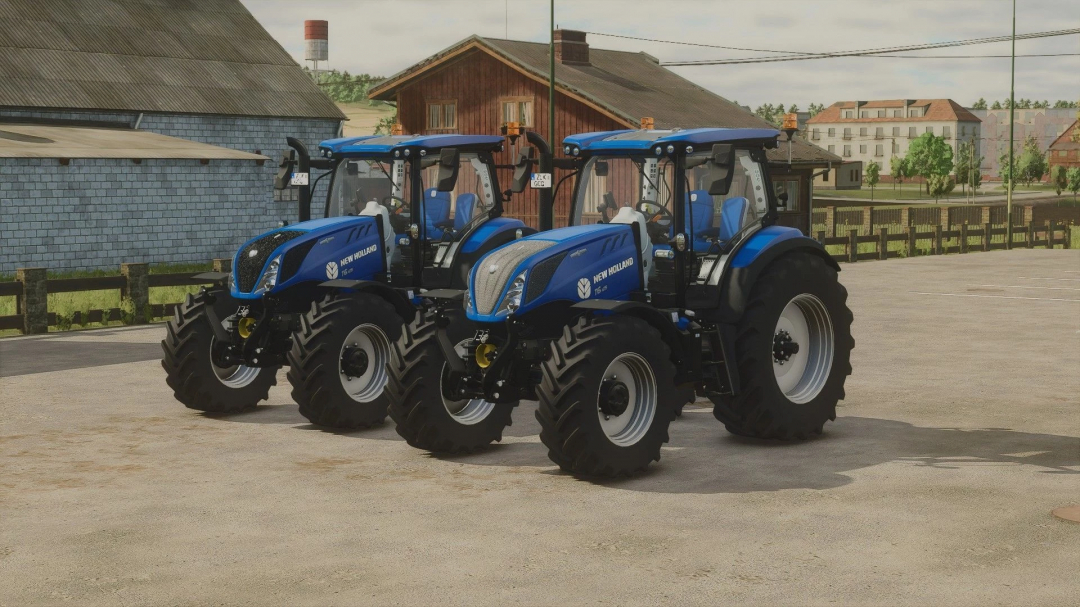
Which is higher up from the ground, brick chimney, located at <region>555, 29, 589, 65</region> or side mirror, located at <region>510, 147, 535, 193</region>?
brick chimney, located at <region>555, 29, 589, 65</region>

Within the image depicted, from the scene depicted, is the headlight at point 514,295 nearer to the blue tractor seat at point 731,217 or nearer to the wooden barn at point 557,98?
the blue tractor seat at point 731,217

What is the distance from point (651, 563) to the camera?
24.2ft

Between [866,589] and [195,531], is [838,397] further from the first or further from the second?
[195,531]

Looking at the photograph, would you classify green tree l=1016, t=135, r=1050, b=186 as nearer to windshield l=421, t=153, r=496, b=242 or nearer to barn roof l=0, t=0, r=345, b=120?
barn roof l=0, t=0, r=345, b=120

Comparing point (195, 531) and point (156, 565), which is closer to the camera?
point (156, 565)

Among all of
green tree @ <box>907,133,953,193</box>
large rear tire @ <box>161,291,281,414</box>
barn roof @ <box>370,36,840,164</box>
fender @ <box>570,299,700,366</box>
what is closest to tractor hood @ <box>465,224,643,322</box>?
fender @ <box>570,299,700,366</box>

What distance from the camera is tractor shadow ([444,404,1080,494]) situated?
30.9 ft

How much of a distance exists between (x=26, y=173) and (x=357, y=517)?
70.8 ft

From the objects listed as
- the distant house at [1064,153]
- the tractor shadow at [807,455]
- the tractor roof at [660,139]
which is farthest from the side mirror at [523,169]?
the distant house at [1064,153]

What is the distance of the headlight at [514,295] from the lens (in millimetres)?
9508

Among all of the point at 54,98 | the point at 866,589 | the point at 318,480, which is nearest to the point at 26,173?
the point at 54,98

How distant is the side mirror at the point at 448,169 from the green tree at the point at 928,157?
124852 millimetres

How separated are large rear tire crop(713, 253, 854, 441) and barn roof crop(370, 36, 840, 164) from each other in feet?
85.7

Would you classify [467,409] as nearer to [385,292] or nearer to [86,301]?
[385,292]
